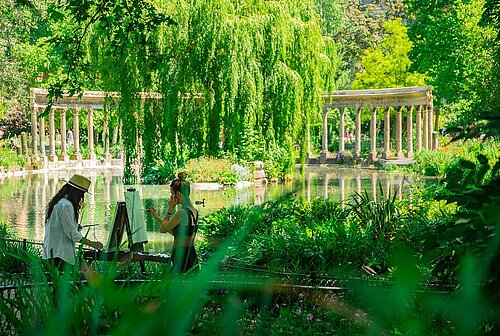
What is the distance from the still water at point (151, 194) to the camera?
1903cm

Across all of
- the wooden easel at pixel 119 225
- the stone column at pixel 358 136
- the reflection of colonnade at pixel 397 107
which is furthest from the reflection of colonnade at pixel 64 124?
the wooden easel at pixel 119 225

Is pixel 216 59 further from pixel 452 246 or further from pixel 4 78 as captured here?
pixel 452 246

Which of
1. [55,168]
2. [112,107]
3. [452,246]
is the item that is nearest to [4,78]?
[55,168]

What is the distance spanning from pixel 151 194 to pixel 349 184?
868 centimetres

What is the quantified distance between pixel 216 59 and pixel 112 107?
3670 millimetres

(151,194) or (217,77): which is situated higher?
(217,77)

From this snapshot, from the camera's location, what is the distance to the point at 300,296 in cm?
790

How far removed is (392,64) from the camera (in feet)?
171

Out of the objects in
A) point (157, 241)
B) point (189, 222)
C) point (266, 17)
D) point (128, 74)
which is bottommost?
point (157, 241)

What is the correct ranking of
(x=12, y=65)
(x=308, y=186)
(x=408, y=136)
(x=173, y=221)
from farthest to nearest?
(x=408, y=136) → (x=12, y=65) → (x=308, y=186) → (x=173, y=221)

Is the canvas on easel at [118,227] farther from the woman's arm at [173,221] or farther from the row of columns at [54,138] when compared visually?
the row of columns at [54,138]

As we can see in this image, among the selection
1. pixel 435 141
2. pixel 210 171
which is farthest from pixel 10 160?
pixel 435 141

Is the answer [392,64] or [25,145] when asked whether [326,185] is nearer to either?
[392,64]

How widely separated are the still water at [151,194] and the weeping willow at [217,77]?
64.1 inches
